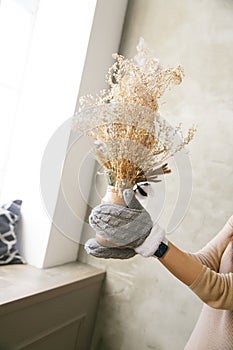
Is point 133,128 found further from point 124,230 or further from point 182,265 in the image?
point 182,265

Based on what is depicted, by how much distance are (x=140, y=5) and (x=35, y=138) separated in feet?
3.04

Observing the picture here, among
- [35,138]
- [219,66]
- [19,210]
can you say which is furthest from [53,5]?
[19,210]

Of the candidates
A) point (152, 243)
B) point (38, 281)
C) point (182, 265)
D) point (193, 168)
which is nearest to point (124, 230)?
point (152, 243)

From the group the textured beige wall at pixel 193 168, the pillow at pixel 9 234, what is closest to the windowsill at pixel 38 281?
the pillow at pixel 9 234

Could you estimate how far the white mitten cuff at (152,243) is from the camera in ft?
2.91

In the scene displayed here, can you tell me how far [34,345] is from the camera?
1.42 meters

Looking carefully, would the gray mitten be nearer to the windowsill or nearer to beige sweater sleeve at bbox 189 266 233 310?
beige sweater sleeve at bbox 189 266 233 310

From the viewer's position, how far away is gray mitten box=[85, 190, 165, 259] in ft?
2.79

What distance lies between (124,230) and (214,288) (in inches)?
11.7

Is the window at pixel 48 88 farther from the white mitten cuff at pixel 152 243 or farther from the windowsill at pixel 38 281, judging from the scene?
the white mitten cuff at pixel 152 243

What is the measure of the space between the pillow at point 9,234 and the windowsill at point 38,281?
41mm

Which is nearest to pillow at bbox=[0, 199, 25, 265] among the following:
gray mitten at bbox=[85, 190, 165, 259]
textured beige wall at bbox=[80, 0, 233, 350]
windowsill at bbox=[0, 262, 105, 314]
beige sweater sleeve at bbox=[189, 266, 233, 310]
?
windowsill at bbox=[0, 262, 105, 314]

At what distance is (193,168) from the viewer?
166cm

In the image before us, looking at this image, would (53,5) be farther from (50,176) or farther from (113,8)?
(50,176)
